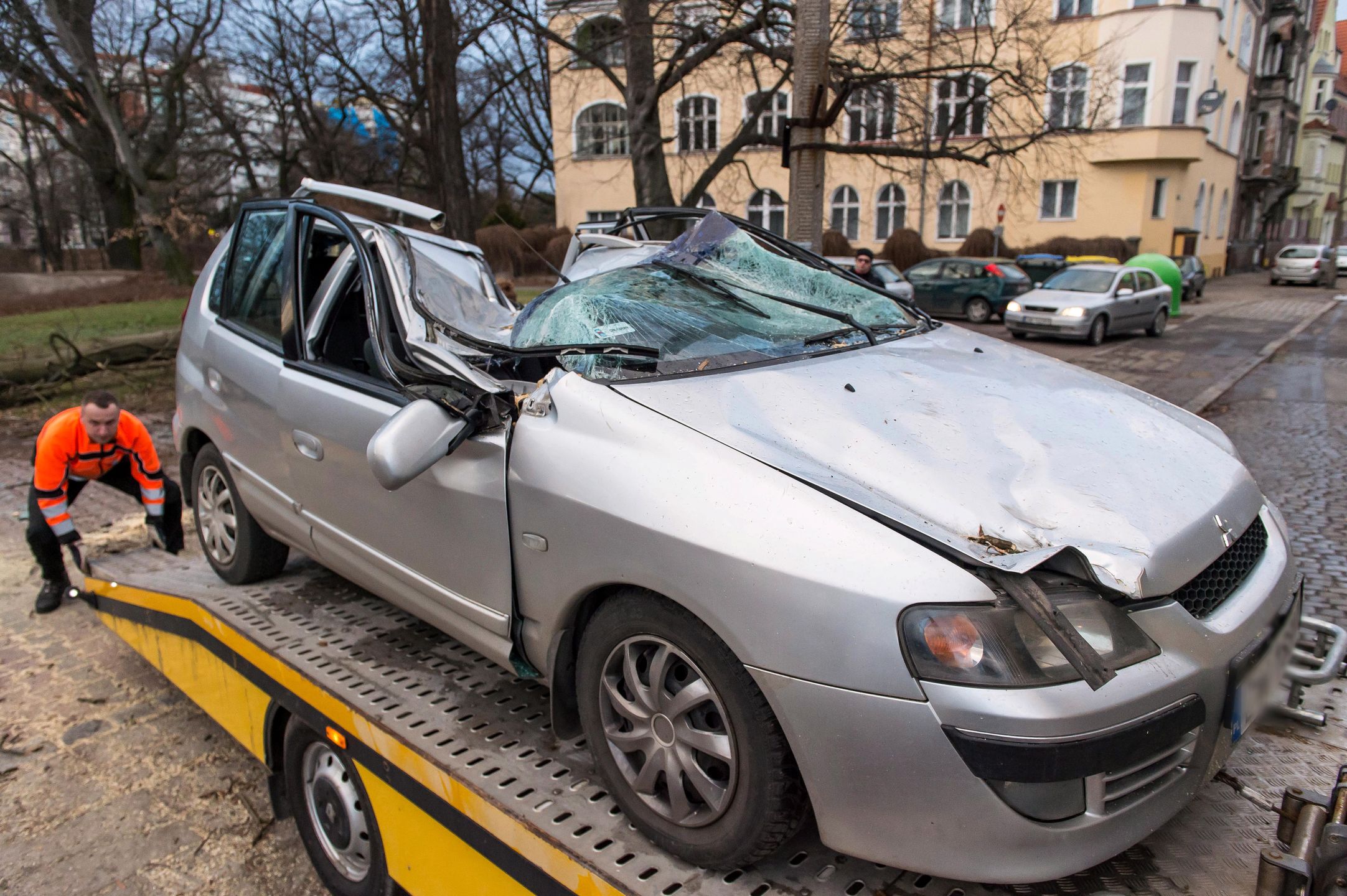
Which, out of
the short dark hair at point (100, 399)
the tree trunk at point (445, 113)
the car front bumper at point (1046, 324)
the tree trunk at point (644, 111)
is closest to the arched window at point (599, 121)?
the tree trunk at point (644, 111)

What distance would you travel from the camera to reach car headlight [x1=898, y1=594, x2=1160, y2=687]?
1650 mm

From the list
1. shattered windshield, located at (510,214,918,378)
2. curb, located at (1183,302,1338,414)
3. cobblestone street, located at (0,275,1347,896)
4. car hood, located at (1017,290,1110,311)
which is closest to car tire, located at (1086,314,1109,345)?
car hood, located at (1017,290,1110,311)

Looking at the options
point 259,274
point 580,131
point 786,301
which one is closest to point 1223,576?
point 786,301

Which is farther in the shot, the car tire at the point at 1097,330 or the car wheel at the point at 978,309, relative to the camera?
the car wheel at the point at 978,309

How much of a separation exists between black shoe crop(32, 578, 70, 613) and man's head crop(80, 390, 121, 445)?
920mm

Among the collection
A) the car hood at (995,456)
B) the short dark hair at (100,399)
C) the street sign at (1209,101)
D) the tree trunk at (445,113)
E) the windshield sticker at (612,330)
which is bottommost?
the short dark hair at (100,399)

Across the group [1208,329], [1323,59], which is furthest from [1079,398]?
[1323,59]

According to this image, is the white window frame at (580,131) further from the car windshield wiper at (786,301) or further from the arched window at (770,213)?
the car windshield wiper at (786,301)

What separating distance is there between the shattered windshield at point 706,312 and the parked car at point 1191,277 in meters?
27.4

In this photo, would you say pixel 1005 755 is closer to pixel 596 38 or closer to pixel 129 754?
pixel 129 754

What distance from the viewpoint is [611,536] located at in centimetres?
205

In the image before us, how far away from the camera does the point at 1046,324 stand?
16.5m

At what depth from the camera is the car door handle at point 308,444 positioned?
3.11 m

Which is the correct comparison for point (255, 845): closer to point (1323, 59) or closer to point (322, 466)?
point (322, 466)
